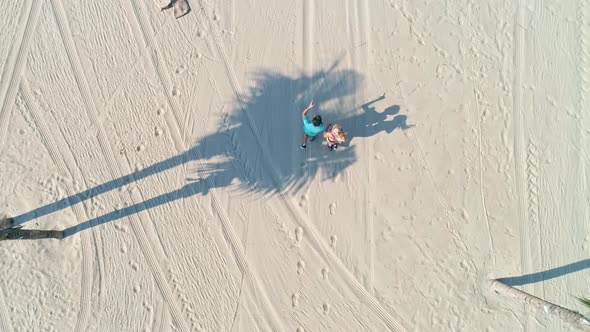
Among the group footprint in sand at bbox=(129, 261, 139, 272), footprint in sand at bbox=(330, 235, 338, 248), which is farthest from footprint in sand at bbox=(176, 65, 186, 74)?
footprint in sand at bbox=(330, 235, 338, 248)

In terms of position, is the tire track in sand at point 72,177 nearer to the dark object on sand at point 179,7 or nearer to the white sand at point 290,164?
the white sand at point 290,164

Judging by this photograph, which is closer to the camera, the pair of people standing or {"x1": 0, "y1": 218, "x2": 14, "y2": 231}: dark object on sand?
the pair of people standing

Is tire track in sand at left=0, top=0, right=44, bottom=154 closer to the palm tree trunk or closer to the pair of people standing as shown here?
the pair of people standing

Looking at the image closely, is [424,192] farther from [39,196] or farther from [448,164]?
[39,196]

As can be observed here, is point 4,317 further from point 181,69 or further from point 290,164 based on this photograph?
point 290,164

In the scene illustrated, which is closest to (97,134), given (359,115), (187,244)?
(187,244)
